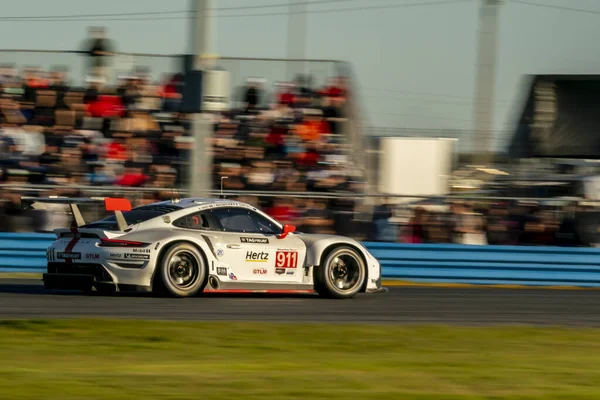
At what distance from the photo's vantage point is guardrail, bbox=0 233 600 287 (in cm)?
1535

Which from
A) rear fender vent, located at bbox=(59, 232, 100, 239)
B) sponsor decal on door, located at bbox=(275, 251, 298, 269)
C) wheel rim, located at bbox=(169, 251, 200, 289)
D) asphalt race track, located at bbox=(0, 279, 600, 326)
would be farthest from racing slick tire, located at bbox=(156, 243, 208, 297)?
sponsor decal on door, located at bbox=(275, 251, 298, 269)

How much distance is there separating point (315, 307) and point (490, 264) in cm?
513

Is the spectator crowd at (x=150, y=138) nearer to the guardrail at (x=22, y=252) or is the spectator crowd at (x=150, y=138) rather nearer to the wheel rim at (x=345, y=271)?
the guardrail at (x=22, y=252)

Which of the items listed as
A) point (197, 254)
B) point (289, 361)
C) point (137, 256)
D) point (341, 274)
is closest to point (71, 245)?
point (137, 256)

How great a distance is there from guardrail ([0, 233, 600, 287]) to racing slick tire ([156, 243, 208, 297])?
433 cm

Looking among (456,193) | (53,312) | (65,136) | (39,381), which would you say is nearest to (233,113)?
(65,136)

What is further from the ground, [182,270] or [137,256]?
[137,256]

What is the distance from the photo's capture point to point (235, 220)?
12008 millimetres

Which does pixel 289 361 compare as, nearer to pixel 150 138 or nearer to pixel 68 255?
pixel 68 255

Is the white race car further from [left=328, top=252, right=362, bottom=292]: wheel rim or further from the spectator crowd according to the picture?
the spectator crowd

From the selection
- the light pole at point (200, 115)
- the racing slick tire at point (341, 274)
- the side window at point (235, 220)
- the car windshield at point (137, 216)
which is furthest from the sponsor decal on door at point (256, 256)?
the light pole at point (200, 115)

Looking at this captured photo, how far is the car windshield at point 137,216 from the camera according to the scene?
37.5 feet

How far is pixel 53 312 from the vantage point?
9.70 m

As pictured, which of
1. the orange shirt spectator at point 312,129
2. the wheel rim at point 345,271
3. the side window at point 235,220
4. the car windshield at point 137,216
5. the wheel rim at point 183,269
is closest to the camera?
the wheel rim at point 183,269
